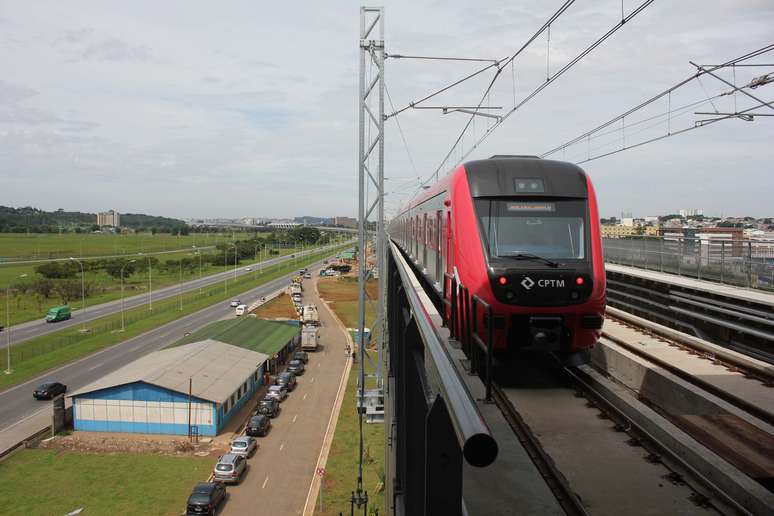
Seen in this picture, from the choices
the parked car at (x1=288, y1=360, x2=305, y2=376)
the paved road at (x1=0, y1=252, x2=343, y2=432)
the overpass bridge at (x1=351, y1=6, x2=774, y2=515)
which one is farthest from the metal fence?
the paved road at (x1=0, y1=252, x2=343, y2=432)

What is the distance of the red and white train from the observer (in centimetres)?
738

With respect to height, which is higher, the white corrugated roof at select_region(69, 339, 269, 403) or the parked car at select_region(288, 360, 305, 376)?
the white corrugated roof at select_region(69, 339, 269, 403)

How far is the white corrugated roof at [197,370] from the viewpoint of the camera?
27406mm

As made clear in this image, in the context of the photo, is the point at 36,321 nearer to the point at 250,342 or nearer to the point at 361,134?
the point at 250,342

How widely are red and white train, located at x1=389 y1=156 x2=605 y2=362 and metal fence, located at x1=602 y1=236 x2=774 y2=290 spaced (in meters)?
6.08

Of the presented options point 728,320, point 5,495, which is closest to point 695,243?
point 728,320

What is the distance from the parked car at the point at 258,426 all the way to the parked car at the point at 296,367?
909 centimetres

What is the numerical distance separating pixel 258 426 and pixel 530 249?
848 inches

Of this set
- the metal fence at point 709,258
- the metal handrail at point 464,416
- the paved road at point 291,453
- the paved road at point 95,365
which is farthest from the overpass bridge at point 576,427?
the paved road at point 95,365

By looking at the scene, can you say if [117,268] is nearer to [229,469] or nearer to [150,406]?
[150,406]

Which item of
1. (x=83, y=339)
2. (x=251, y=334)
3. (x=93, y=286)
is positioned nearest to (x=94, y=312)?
(x=83, y=339)

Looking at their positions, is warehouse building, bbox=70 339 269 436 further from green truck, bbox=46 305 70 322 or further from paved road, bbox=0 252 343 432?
green truck, bbox=46 305 70 322

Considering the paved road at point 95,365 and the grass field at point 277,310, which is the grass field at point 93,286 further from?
the grass field at point 277,310

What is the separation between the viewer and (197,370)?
98.0 feet
